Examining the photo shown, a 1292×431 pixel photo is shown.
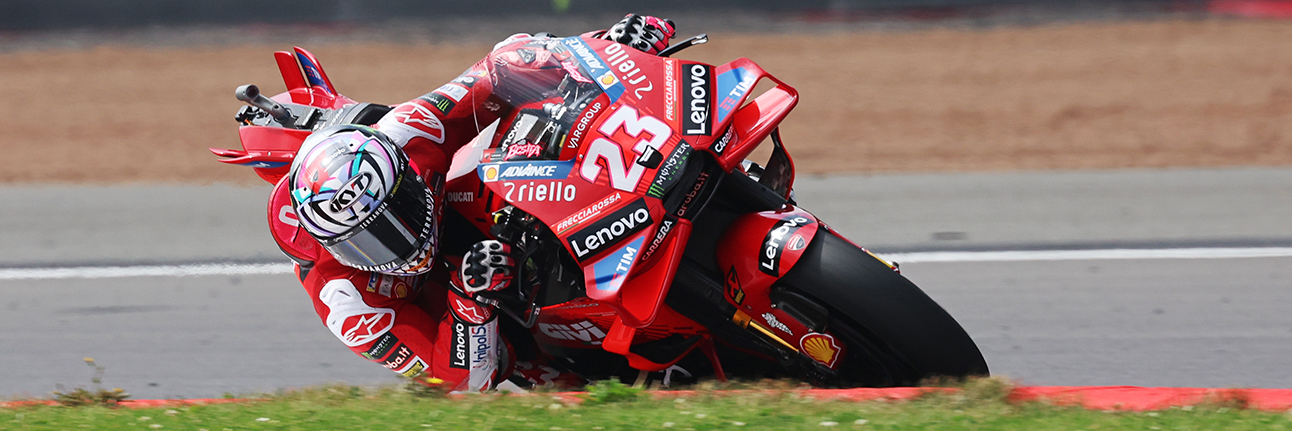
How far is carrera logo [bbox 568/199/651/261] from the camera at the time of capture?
3.04m

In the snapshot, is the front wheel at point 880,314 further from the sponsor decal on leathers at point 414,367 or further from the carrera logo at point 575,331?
the sponsor decal on leathers at point 414,367

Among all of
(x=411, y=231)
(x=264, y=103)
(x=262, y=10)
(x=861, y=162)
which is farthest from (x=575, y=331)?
(x=262, y=10)

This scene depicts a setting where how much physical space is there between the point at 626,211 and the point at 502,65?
2.12 ft

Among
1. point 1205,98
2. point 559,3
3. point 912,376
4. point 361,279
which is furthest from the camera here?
point 559,3

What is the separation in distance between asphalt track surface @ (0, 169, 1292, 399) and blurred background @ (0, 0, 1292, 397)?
0.02 metres

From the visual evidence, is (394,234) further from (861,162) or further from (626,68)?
(861,162)

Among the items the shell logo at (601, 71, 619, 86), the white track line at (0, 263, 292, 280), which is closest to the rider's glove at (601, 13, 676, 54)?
the shell logo at (601, 71, 619, 86)

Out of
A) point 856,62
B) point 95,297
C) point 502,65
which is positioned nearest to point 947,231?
point 502,65

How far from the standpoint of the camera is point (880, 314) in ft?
10.5

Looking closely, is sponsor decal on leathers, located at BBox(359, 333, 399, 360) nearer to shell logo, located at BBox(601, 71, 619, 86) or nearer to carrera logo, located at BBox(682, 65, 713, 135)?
shell logo, located at BBox(601, 71, 619, 86)

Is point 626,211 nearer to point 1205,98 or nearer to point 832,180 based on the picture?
point 832,180

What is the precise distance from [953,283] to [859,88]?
5436 millimetres

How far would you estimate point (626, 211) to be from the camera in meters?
3.04

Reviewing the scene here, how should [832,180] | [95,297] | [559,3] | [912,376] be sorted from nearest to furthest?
[912,376] → [95,297] → [832,180] → [559,3]
